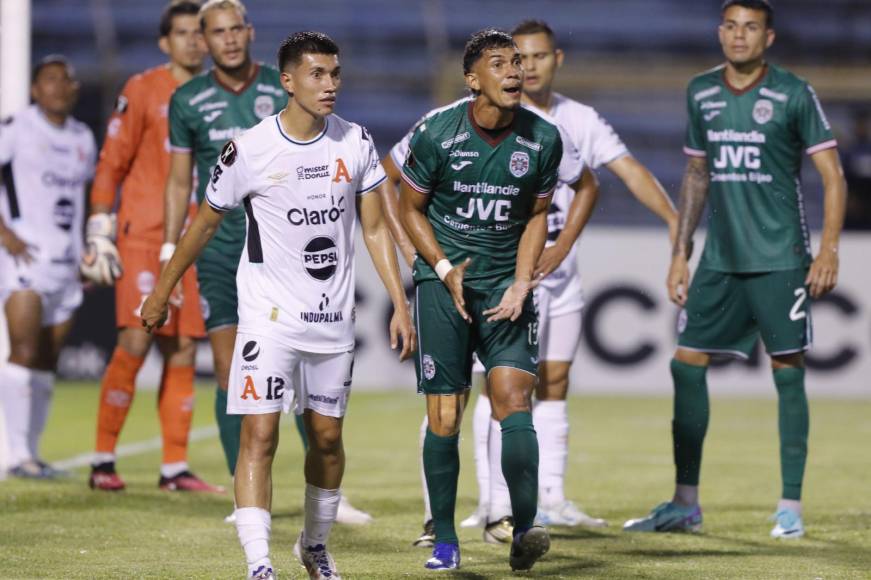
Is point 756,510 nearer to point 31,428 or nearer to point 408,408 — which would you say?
point 31,428

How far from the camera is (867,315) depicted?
52.3ft

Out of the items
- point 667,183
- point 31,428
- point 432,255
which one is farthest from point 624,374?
point 432,255

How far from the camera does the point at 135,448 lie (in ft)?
38.2

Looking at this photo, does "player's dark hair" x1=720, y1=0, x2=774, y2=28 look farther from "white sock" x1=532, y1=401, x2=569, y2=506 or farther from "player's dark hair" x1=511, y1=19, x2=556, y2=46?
"white sock" x1=532, y1=401, x2=569, y2=506

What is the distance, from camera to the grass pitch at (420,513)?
6.34 metres

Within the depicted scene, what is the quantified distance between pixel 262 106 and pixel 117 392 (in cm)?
216

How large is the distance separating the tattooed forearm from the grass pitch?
140 cm

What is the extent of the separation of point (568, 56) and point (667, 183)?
261cm

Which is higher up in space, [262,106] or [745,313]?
[262,106]

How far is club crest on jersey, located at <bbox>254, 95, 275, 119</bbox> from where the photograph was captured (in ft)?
25.8

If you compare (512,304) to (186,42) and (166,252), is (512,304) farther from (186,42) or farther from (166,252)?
(186,42)

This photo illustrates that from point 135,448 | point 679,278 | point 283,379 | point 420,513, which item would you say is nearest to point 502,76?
point 283,379

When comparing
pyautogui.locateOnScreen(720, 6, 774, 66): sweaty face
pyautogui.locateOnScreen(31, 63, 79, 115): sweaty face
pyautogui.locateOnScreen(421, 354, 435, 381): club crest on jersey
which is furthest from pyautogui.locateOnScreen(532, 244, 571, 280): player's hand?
pyautogui.locateOnScreen(31, 63, 79, 115): sweaty face

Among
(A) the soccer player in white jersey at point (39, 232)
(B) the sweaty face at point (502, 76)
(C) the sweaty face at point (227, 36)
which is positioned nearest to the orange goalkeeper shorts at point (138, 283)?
(A) the soccer player in white jersey at point (39, 232)
